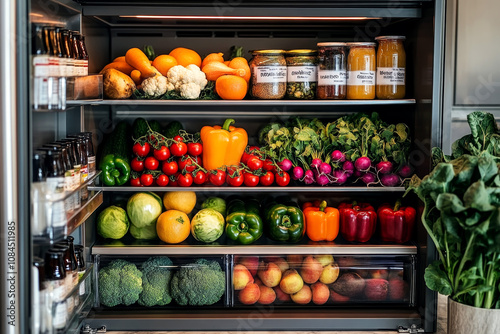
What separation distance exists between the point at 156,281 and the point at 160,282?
21 millimetres

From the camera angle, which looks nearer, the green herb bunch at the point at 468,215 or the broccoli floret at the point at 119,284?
the green herb bunch at the point at 468,215

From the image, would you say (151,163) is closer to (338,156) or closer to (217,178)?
(217,178)

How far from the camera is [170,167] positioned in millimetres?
3451

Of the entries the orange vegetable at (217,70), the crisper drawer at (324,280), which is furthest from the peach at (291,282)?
the orange vegetable at (217,70)

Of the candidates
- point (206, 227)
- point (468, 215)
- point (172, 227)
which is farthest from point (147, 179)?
point (468, 215)

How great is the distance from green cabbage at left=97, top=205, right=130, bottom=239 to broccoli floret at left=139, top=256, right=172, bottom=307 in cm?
24

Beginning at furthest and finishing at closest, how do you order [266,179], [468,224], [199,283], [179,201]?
[179,201] → [266,179] → [199,283] → [468,224]

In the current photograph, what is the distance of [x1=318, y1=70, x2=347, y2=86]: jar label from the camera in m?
3.37

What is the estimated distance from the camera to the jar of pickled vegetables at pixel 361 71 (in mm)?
3369

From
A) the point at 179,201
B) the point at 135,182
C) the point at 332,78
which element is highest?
the point at 332,78

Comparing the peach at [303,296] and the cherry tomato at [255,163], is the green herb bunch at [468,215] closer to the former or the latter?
the peach at [303,296]

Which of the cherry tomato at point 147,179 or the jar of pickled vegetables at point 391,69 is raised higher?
the jar of pickled vegetables at point 391,69

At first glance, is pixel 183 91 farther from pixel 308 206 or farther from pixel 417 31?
pixel 417 31

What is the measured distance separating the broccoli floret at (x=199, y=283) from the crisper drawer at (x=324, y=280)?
9 centimetres
